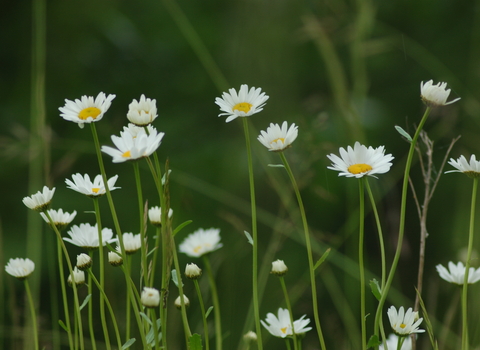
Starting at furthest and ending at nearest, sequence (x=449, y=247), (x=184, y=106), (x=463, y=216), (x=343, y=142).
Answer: (x=184, y=106) < (x=449, y=247) < (x=463, y=216) < (x=343, y=142)

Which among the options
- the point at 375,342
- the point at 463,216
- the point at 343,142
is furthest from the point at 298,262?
the point at 375,342

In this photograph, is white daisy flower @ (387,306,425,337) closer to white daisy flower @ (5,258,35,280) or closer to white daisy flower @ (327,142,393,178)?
white daisy flower @ (327,142,393,178)

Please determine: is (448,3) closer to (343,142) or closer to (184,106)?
(184,106)

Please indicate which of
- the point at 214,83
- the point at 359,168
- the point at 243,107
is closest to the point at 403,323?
the point at 359,168

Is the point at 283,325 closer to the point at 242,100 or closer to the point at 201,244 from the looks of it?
the point at 201,244

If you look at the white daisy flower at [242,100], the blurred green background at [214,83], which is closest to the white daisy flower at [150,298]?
the white daisy flower at [242,100]

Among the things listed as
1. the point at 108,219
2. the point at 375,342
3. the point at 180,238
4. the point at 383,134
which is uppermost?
the point at 383,134

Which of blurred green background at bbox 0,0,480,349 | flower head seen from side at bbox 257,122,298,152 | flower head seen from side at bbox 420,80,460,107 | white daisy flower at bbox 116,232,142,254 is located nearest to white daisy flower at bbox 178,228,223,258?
white daisy flower at bbox 116,232,142,254
